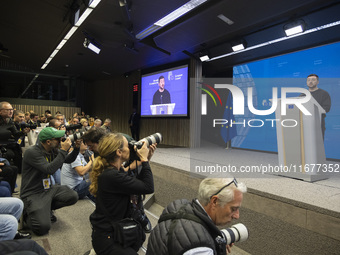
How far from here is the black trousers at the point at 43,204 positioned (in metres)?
2.20

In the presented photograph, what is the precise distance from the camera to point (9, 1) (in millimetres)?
4516

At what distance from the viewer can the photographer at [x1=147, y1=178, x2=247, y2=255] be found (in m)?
0.88

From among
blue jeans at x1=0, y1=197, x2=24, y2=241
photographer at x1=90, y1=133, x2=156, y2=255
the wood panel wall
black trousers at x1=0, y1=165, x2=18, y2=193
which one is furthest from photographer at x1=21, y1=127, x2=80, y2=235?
the wood panel wall

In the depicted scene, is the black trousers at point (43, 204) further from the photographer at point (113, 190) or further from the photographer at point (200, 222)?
the photographer at point (200, 222)

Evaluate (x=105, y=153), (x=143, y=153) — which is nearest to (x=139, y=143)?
(x=143, y=153)

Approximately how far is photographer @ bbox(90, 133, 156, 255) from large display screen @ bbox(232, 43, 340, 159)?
4448 mm

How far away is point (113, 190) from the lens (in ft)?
4.94

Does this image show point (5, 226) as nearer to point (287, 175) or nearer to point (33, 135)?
point (287, 175)

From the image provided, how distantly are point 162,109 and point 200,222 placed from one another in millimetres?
6926

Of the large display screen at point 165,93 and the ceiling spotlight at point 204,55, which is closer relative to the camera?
the ceiling spotlight at point 204,55

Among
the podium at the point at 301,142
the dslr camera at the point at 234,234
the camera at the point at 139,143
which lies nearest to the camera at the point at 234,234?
the dslr camera at the point at 234,234

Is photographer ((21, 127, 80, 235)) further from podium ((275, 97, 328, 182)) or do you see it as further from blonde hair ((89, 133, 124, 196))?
podium ((275, 97, 328, 182))

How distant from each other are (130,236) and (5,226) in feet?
3.02

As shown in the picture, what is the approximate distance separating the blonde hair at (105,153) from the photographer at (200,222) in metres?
0.61
